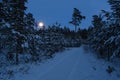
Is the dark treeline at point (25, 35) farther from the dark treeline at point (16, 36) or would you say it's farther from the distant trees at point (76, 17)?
the distant trees at point (76, 17)

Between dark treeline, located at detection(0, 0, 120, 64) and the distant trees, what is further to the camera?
the distant trees

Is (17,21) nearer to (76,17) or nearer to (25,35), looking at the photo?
(25,35)

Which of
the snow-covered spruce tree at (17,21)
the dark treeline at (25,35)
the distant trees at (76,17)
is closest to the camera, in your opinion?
the dark treeline at (25,35)

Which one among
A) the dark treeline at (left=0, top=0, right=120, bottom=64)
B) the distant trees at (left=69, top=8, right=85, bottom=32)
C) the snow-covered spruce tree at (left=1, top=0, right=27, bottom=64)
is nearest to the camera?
the dark treeline at (left=0, top=0, right=120, bottom=64)

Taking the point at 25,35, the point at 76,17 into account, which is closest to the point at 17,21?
the point at 25,35

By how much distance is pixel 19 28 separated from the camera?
26.8 metres

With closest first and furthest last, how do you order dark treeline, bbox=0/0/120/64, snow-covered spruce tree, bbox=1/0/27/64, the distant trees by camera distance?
1. dark treeline, bbox=0/0/120/64
2. snow-covered spruce tree, bbox=1/0/27/64
3. the distant trees

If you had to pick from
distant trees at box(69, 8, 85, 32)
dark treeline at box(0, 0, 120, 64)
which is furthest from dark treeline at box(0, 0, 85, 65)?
distant trees at box(69, 8, 85, 32)

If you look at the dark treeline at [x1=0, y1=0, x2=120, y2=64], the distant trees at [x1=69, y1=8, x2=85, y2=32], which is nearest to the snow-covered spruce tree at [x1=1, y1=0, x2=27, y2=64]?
the dark treeline at [x1=0, y1=0, x2=120, y2=64]

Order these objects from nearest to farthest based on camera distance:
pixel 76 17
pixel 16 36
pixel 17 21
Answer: pixel 16 36, pixel 17 21, pixel 76 17

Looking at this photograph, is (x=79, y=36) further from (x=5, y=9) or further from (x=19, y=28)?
(x=5, y=9)

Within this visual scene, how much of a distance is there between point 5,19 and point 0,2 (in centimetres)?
150

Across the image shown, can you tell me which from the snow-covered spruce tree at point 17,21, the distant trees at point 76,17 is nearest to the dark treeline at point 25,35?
the snow-covered spruce tree at point 17,21

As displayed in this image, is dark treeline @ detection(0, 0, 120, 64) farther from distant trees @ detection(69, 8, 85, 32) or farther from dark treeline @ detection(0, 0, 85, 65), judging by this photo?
distant trees @ detection(69, 8, 85, 32)
